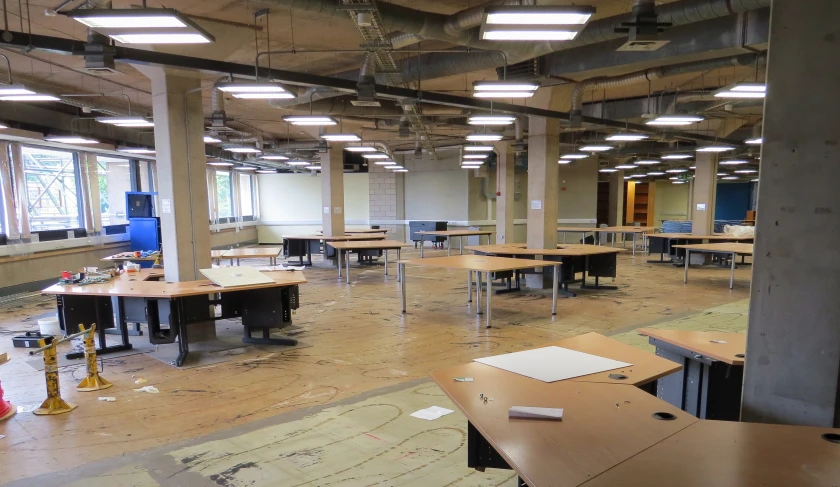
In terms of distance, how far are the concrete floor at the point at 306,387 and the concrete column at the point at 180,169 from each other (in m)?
1.29

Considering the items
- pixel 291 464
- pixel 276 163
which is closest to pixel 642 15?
pixel 291 464

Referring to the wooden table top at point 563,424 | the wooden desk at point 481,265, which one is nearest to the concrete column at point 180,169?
the wooden desk at point 481,265

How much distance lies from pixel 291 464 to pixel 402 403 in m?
1.11

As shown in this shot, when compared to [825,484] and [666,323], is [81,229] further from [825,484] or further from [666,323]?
[825,484]

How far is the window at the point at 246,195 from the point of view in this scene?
62.5 ft

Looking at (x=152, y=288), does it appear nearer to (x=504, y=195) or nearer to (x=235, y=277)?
(x=235, y=277)

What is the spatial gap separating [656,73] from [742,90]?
2109 mm

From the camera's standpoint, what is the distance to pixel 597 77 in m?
8.03

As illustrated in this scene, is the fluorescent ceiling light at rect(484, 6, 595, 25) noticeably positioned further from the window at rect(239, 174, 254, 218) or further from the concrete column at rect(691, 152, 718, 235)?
the window at rect(239, 174, 254, 218)

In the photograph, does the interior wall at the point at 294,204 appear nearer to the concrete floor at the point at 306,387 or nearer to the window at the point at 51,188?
the window at the point at 51,188

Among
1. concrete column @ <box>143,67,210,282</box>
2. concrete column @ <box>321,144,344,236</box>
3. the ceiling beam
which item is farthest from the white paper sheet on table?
concrete column @ <box>321,144,344,236</box>

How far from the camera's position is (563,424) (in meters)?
1.73

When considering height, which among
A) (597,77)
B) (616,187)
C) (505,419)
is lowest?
(505,419)

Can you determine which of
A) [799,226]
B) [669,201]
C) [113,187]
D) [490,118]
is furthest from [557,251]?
[669,201]
